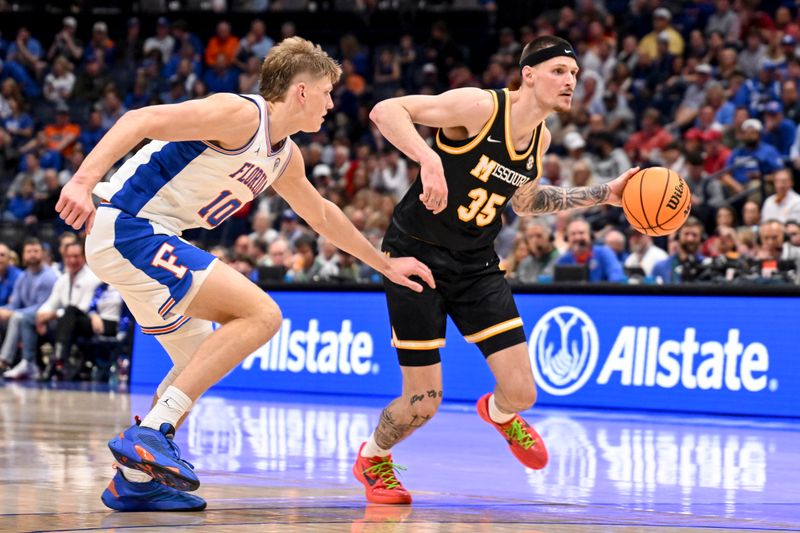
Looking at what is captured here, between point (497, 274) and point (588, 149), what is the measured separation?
10.6 meters

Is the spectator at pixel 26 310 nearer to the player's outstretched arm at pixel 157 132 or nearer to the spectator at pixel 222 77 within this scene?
the spectator at pixel 222 77

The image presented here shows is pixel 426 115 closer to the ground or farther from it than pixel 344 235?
farther from it

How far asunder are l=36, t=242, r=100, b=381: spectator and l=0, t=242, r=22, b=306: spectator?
1112mm

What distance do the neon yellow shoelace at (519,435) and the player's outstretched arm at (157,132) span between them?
202cm

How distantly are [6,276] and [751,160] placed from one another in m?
9.31

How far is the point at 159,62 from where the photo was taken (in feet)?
75.5

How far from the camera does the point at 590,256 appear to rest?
43.4 feet

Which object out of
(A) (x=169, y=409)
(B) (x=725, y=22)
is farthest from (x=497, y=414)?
(B) (x=725, y=22)

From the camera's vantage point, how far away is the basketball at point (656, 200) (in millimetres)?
6645

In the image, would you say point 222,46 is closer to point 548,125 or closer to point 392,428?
point 548,125

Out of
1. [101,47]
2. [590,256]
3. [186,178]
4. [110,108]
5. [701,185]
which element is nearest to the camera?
[186,178]

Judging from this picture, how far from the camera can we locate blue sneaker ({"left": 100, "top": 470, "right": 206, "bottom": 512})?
5535mm

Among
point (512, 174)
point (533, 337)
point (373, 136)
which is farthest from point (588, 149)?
point (512, 174)

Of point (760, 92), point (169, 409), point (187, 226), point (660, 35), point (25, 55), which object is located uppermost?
point (25, 55)
